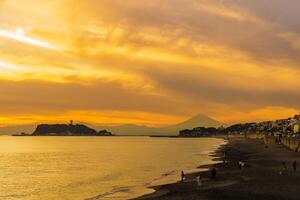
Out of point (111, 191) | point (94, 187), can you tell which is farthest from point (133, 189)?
point (94, 187)

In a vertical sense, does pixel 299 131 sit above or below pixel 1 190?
above

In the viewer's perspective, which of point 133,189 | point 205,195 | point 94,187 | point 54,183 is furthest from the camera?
point 54,183

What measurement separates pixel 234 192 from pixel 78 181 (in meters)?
30.2

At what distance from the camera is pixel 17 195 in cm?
5216

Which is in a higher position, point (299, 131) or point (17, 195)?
point (299, 131)

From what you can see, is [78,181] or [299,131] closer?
[78,181]

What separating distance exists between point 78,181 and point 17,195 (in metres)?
13.0

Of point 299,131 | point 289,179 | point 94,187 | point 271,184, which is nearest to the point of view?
point 271,184

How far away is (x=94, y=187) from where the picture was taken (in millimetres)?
55625

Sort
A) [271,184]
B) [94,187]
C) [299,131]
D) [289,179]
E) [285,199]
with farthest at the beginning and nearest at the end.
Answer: [299,131] < [94,187] < [289,179] < [271,184] < [285,199]

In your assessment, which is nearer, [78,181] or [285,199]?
[285,199]

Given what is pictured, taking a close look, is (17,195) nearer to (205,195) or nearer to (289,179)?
(205,195)

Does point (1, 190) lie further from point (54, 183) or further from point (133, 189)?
point (133, 189)

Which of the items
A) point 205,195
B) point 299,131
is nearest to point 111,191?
point 205,195
